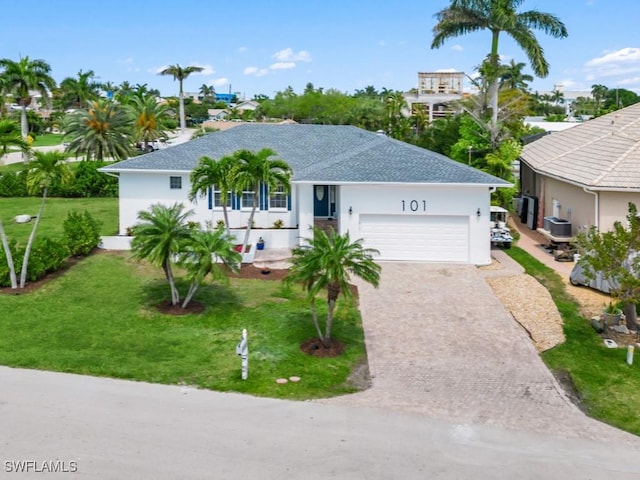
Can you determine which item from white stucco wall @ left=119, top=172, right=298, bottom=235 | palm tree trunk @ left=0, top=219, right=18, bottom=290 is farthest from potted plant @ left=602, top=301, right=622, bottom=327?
palm tree trunk @ left=0, top=219, right=18, bottom=290

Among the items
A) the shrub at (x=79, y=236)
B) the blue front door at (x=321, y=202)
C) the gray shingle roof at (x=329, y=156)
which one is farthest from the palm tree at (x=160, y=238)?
the blue front door at (x=321, y=202)

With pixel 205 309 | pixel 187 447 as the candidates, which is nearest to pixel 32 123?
pixel 205 309

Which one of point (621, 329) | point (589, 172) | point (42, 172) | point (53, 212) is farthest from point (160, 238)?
point (53, 212)

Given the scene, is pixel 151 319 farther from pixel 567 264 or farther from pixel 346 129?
pixel 346 129

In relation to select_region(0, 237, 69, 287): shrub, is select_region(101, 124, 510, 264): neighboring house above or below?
above

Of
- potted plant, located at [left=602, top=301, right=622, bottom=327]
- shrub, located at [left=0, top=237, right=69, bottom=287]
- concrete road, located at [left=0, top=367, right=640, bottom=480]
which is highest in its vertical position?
shrub, located at [left=0, top=237, right=69, bottom=287]

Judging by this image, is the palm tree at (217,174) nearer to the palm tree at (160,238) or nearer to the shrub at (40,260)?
the palm tree at (160,238)

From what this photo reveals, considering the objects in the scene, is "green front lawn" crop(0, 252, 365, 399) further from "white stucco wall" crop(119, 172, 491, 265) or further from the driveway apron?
"white stucco wall" crop(119, 172, 491, 265)

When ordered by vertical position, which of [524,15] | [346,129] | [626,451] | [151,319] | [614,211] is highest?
[524,15]
